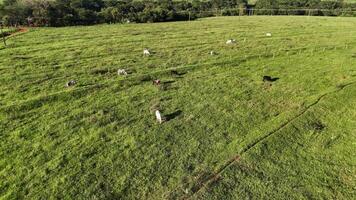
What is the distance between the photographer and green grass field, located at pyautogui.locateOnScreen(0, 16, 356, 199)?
8.63 meters

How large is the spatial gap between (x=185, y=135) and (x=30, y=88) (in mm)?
8897

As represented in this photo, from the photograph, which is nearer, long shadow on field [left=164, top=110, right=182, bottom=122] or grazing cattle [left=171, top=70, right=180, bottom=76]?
long shadow on field [left=164, top=110, right=182, bottom=122]

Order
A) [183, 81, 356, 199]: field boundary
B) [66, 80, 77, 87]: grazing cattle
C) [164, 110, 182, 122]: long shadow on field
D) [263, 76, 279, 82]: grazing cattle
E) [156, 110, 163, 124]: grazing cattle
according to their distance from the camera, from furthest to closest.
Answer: [263, 76, 279, 82]: grazing cattle < [66, 80, 77, 87]: grazing cattle < [164, 110, 182, 122]: long shadow on field < [156, 110, 163, 124]: grazing cattle < [183, 81, 356, 199]: field boundary

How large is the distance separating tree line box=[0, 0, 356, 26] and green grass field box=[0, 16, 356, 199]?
14.8 meters

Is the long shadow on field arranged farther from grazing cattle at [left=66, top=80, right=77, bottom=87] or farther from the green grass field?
grazing cattle at [left=66, top=80, right=77, bottom=87]

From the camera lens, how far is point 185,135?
11.1 m

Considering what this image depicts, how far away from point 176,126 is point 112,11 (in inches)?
1349

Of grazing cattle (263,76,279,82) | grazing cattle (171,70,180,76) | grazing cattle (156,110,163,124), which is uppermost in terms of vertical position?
grazing cattle (171,70,180,76)

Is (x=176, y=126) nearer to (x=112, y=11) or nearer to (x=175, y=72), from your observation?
(x=175, y=72)

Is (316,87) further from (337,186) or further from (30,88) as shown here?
(30,88)

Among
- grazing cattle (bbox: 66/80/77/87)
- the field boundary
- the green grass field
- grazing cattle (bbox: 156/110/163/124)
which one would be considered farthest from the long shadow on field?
grazing cattle (bbox: 66/80/77/87)

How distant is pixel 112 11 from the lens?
41.7 m

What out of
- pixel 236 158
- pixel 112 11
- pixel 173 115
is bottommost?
pixel 236 158

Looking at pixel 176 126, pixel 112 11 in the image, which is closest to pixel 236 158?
pixel 176 126
